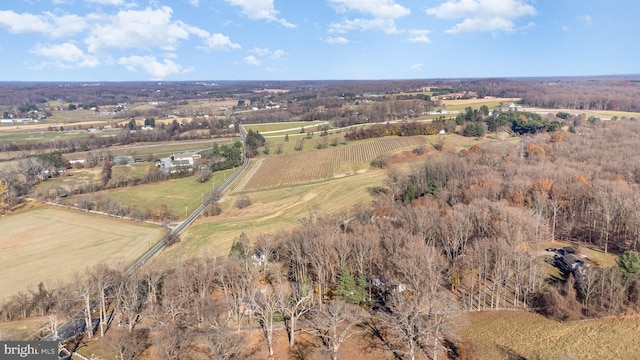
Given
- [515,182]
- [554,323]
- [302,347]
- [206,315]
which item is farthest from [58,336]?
[515,182]

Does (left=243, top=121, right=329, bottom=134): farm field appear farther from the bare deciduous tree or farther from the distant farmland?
the bare deciduous tree

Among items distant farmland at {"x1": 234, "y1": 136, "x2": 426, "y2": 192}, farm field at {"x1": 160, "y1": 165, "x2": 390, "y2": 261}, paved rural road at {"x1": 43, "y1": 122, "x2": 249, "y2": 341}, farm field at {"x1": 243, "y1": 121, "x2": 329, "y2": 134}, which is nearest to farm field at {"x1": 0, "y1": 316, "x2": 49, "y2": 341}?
paved rural road at {"x1": 43, "y1": 122, "x2": 249, "y2": 341}

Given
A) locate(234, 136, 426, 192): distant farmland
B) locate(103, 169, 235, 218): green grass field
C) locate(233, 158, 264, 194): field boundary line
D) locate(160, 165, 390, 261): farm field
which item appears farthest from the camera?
locate(234, 136, 426, 192): distant farmland

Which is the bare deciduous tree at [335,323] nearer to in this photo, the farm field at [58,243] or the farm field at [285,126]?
the farm field at [58,243]

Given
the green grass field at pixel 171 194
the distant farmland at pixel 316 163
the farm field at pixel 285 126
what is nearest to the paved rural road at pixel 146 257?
the green grass field at pixel 171 194

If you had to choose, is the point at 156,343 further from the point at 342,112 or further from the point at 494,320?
the point at 342,112
